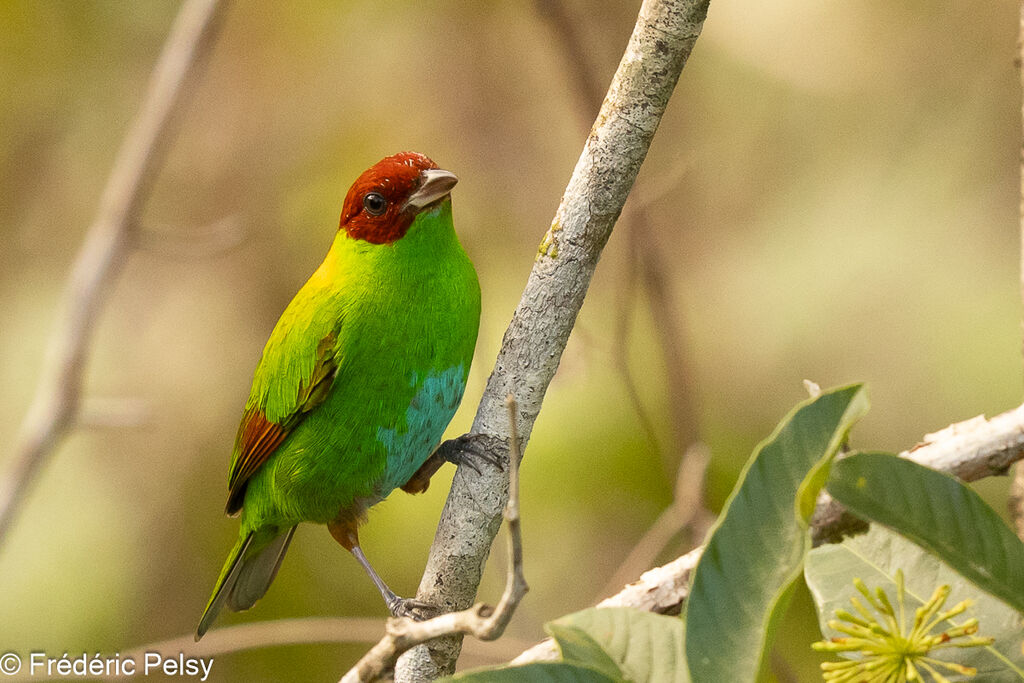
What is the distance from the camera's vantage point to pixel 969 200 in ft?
12.0

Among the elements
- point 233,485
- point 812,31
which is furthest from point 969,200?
point 233,485

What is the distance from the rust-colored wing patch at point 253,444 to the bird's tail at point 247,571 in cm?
22

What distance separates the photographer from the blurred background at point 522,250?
356cm

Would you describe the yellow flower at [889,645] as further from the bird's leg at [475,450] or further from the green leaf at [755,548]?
the bird's leg at [475,450]

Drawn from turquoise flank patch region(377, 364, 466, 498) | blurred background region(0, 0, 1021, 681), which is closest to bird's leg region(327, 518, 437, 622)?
turquoise flank patch region(377, 364, 466, 498)

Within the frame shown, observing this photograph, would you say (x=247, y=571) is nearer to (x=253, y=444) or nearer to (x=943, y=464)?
(x=253, y=444)

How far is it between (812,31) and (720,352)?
1314 millimetres

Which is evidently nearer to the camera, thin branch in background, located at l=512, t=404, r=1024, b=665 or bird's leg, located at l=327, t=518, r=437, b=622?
thin branch in background, located at l=512, t=404, r=1024, b=665

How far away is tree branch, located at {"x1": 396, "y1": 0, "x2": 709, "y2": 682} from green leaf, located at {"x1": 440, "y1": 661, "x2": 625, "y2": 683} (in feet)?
2.28

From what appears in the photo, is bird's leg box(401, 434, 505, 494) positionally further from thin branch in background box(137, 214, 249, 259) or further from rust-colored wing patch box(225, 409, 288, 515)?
thin branch in background box(137, 214, 249, 259)

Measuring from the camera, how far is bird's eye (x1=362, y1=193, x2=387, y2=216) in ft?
8.66

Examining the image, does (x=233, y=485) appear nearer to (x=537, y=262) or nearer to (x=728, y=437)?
(x=537, y=262)

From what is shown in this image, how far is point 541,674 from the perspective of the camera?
108cm

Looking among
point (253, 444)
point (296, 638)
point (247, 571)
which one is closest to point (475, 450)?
point (253, 444)
